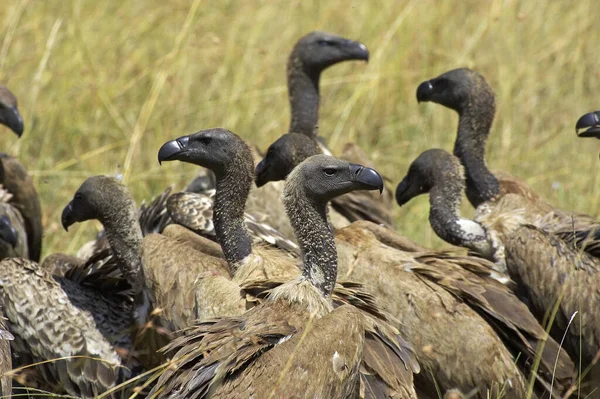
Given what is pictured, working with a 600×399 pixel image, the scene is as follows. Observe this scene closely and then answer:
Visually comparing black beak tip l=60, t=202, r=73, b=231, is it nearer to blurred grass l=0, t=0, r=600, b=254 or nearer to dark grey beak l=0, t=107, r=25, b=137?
dark grey beak l=0, t=107, r=25, b=137

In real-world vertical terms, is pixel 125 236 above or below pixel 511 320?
above

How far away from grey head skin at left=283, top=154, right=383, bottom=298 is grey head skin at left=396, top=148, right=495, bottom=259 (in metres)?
1.73

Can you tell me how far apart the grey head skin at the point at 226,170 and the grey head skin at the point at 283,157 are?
27.2 inches

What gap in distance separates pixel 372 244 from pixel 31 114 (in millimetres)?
3822

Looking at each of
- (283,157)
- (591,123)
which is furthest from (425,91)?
(591,123)

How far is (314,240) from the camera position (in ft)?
17.6

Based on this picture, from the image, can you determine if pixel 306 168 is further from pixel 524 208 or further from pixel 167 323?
pixel 524 208

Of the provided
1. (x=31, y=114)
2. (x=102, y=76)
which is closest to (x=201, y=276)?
(x=31, y=114)

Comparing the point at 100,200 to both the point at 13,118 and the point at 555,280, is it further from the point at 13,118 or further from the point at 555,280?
the point at 555,280

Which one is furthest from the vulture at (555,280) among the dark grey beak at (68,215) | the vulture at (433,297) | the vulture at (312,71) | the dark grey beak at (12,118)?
the dark grey beak at (12,118)

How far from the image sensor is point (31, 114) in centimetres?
911

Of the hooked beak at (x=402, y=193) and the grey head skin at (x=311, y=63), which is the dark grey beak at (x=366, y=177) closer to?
the hooked beak at (x=402, y=193)

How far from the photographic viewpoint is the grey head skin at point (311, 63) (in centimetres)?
856

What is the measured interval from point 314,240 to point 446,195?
194cm
